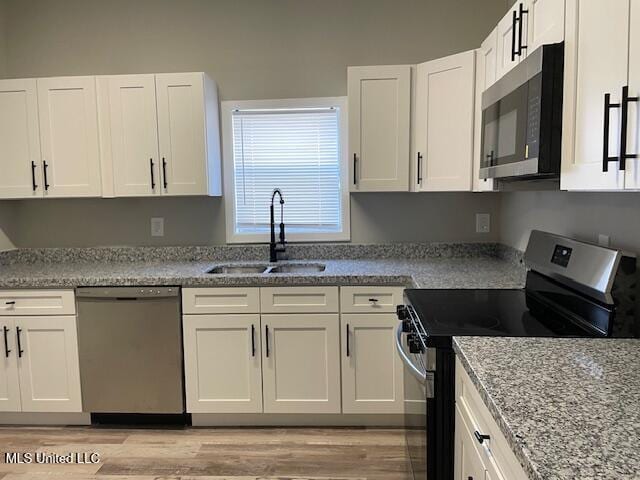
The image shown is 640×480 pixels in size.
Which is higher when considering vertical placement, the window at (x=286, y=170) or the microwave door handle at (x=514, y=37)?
the microwave door handle at (x=514, y=37)

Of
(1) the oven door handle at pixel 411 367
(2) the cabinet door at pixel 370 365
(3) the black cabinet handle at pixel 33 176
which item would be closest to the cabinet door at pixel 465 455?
(1) the oven door handle at pixel 411 367

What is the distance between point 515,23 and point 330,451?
215cm

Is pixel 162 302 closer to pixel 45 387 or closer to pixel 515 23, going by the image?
pixel 45 387

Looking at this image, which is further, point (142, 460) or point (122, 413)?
point (122, 413)

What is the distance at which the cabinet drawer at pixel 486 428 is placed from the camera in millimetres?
961

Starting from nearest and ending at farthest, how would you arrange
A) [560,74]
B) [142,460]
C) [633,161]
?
[633,161], [560,74], [142,460]

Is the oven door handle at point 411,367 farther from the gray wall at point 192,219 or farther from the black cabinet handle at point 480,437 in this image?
the gray wall at point 192,219

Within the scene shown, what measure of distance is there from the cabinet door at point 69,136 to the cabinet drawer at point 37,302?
0.63 meters

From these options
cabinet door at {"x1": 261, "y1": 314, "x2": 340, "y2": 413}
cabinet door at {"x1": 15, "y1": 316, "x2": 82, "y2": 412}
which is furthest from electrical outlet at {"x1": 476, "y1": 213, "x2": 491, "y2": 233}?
cabinet door at {"x1": 15, "y1": 316, "x2": 82, "y2": 412}

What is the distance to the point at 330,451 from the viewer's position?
2.43 metres

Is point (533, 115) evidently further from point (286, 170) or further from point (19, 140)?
point (19, 140)

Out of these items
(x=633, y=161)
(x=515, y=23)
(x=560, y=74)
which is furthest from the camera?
(x=515, y=23)

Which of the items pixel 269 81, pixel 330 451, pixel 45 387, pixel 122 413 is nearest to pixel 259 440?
pixel 330 451

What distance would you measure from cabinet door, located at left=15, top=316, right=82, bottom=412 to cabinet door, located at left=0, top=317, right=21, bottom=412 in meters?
0.03
